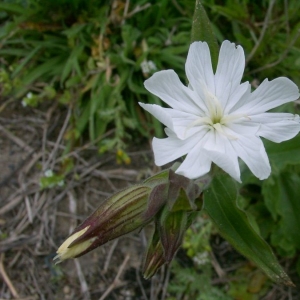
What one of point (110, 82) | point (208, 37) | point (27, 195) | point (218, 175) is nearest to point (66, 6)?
point (110, 82)

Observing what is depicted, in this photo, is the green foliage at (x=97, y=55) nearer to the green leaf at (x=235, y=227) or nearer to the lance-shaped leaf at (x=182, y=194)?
the green leaf at (x=235, y=227)

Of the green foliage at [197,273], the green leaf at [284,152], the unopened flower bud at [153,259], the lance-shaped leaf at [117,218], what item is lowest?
the green foliage at [197,273]

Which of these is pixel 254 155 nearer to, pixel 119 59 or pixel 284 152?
pixel 284 152

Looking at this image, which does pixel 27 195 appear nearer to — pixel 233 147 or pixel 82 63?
pixel 82 63

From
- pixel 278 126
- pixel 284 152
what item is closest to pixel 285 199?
pixel 284 152

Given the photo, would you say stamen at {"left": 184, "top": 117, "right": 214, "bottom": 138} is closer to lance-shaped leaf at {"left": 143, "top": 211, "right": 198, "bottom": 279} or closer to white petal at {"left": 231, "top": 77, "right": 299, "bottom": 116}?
white petal at {"left": 231, "top": 77, "right": 299, "bottom": 116}

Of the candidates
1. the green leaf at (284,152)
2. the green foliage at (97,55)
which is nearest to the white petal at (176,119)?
the green leaf at (284,152)
